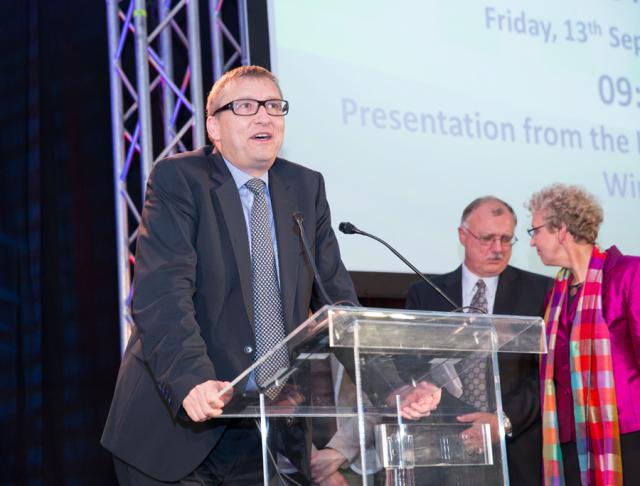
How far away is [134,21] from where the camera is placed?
14.2 ft

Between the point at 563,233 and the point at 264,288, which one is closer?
the point at 264,288

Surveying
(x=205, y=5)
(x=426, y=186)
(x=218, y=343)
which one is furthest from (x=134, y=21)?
(x=218, y=343)

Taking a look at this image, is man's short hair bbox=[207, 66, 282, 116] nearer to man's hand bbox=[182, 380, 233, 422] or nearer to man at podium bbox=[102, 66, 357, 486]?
man at podium bbox=[102, 66, 357, 486]

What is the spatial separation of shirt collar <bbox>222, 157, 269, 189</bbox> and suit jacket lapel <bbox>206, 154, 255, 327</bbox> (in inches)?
1.5

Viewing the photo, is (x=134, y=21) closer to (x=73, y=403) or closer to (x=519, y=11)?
(x=73, y=403)

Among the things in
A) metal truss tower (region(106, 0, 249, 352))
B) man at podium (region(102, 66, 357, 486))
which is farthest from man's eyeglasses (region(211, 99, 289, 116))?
metal truss tower (region(106, 0, 249, 352))

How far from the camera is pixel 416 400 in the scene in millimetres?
1844

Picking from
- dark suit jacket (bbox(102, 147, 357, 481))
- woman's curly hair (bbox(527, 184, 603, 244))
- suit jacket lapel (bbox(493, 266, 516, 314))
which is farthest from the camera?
suit jacket lapel (bbox(493, 266, 516, 314))

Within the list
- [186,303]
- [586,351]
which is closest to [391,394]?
[186,303]

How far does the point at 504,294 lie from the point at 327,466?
2686 millimetres

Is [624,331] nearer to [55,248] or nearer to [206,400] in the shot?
[206,400]

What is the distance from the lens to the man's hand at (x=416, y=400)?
182 cm

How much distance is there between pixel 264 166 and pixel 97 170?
2.15 metres

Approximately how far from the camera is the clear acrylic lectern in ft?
5.79
